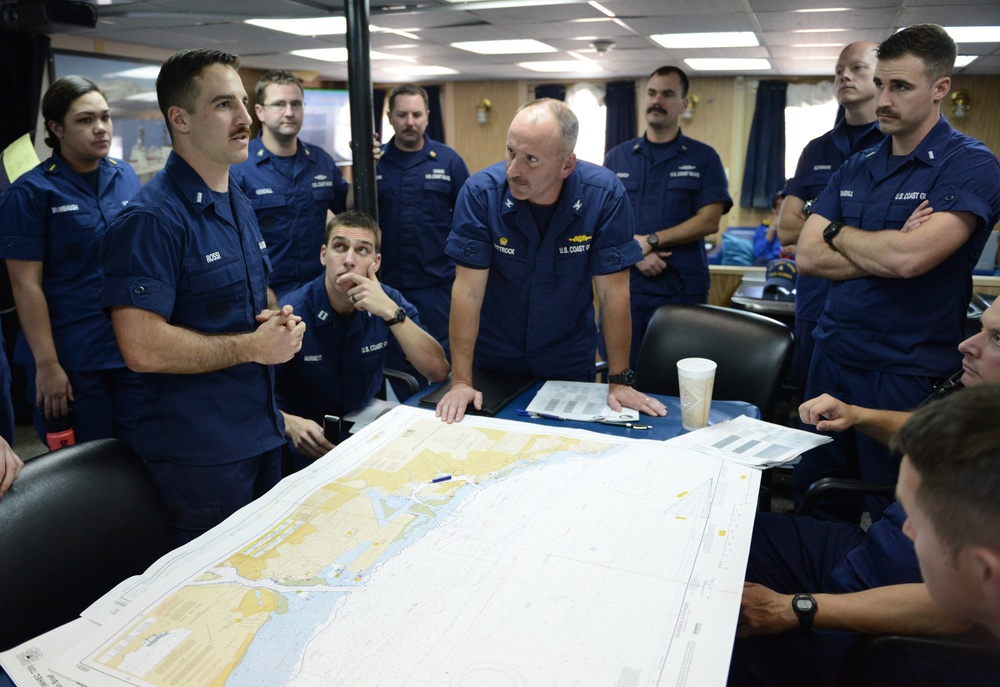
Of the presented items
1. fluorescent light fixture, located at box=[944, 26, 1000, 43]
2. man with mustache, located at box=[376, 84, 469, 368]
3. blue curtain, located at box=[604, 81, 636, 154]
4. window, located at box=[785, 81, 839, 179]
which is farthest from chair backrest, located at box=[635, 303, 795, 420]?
blue curtain, located at box=[604, 81, 636, 154]

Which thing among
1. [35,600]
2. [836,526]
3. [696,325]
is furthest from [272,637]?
[696,325]

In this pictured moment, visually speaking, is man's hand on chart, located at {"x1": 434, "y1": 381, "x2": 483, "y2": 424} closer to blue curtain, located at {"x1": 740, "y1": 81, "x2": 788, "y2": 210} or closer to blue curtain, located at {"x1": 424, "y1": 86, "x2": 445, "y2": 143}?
blue curtain, located at {"x1": 740, "y1": 81, "x2": 788, "y2": 210}

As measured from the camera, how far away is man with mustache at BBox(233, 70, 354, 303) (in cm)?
332

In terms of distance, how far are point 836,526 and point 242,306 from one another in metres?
1.52

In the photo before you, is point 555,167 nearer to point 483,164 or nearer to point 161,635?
point 161,635

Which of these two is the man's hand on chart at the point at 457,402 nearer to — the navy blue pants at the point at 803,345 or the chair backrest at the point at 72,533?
the chair backrest at the point at 72,533

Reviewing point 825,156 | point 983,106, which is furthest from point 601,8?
point 983,106

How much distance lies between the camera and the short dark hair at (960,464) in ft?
2.87

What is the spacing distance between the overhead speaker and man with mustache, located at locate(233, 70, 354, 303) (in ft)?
3.94

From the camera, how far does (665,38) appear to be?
17.1 ft

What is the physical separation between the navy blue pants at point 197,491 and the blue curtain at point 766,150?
7.87 metres

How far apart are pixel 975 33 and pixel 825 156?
249 centimetres

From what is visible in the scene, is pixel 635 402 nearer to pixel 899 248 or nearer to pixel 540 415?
pixel 540 415

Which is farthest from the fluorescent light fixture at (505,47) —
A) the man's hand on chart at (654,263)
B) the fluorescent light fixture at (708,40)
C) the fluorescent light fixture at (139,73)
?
the man's hand on chart at (654,263)
